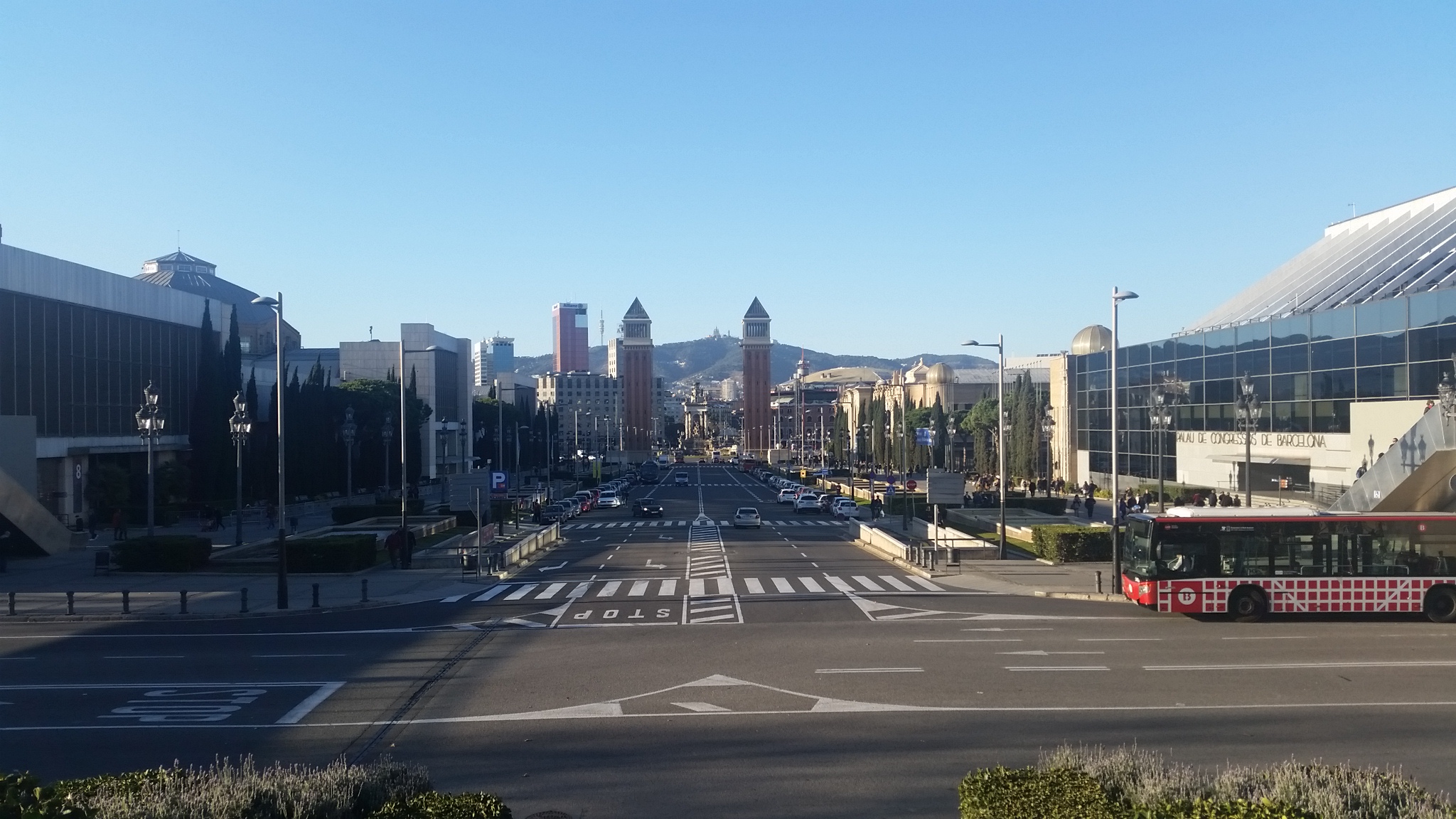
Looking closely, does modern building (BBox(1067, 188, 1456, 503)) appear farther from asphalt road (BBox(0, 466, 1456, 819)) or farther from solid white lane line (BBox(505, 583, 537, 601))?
solid white lane line (BBox(505, 583, 537, 601))

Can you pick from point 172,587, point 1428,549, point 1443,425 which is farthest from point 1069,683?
point 172,587

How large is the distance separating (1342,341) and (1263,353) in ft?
23.7

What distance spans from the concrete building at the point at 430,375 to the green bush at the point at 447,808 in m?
100

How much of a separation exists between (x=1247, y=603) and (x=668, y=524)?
129ft

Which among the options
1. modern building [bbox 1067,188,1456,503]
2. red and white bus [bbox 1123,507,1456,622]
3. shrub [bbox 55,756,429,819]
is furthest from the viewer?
modern building [bbox 1067,188,1456,503]

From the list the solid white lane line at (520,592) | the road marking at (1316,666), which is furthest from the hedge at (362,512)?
the road marking at (1316,666)

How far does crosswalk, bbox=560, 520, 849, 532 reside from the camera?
2359 inches

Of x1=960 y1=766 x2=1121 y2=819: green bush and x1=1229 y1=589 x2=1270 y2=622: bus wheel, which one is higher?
x1=960 y1=766 x2=1121 y2=819: green bush

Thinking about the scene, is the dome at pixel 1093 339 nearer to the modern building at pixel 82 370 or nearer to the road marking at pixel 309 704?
the modern building at pixel 82 370

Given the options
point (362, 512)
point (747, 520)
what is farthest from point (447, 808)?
point (362, 512)

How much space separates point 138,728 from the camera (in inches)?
602

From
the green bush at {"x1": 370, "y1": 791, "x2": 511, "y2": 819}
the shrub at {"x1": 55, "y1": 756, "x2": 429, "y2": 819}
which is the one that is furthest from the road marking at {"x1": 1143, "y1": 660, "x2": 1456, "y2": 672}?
the shrub at {"x1": 55, "y1": 756, "x2": 429, "y2": 819}

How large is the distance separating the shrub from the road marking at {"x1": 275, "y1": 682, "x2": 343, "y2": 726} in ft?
20.1

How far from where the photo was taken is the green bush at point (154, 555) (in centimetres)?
3569
